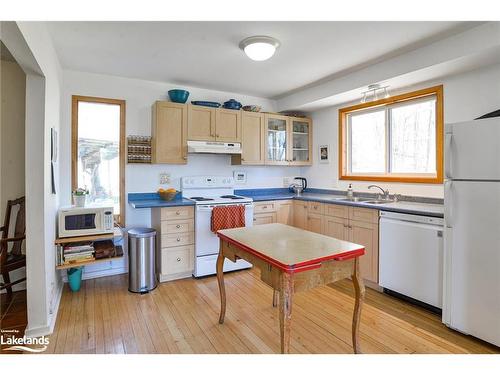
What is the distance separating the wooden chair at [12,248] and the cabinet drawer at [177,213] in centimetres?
124

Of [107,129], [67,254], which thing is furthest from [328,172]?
[67,254]

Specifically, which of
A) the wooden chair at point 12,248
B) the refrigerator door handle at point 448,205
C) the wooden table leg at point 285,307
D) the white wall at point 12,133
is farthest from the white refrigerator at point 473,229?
the white wall at point 12,133

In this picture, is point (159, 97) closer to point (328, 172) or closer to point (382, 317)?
point (328, 172)

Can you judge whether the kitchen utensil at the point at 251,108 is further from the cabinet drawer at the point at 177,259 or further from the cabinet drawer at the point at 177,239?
the cabinet drawer at the point at 177,259

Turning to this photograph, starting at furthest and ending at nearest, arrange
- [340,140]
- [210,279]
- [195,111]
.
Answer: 1. [340,140]
2. [195,111]
3. [210,279]

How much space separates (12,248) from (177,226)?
1561mm

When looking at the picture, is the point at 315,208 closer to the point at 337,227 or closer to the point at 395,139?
the point at 337,227

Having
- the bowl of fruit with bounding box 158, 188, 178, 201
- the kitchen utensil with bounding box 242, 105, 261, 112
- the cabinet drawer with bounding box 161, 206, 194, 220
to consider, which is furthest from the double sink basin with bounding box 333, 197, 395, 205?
the bowl of fruit with bounding box 158, 188, 178, 201

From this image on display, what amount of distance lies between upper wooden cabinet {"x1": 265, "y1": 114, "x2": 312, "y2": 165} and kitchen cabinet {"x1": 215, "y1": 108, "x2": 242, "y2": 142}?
19.6 inches

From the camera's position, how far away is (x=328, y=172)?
430cm

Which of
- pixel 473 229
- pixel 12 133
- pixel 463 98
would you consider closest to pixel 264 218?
pixel 473 229

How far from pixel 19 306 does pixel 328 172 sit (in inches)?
156

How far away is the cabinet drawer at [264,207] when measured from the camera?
3.81 metres

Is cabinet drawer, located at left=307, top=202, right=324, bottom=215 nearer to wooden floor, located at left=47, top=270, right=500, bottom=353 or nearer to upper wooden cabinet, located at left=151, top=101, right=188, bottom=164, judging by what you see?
wooden floor, located at left=47, top=270, right=500, bottom=353
